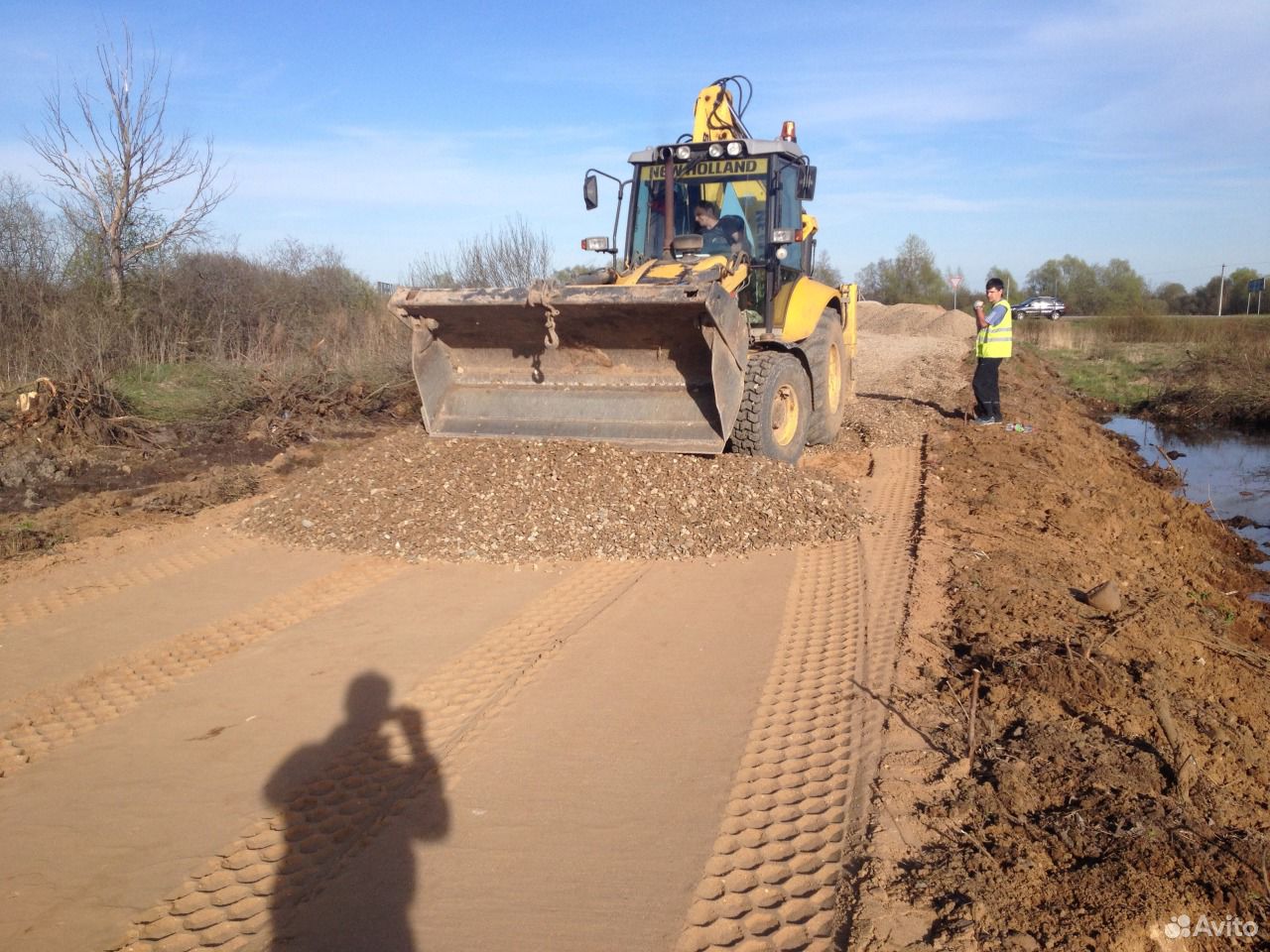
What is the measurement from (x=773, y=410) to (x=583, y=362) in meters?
1.74

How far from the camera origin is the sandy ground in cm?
286

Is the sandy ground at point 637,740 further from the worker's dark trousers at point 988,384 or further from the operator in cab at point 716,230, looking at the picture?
the worker's dark trousers at point 988,384

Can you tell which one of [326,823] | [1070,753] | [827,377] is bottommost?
[326,823]

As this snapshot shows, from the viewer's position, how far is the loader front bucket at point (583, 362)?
24.0 ft

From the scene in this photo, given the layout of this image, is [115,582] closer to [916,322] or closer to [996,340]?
[996,340]

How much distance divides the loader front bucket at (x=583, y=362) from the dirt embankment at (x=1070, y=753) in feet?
7.10

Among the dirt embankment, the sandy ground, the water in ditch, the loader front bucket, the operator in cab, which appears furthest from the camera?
the water in ditch

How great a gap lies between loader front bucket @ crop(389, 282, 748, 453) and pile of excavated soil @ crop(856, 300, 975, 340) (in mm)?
28061

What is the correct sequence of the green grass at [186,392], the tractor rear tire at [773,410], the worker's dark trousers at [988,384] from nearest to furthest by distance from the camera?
the tractor rear tire at [773,410], the worker's dark trousers at [988,384], the green grass at [186,392]

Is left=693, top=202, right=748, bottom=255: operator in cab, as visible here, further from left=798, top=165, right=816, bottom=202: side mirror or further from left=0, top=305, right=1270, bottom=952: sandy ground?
left=0, top=305, right=1270, bottom=952: sandy ground

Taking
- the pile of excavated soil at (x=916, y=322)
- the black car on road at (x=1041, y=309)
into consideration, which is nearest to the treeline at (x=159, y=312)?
the pile of excavated soil at (x=916, y=322)

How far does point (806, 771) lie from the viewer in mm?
3652

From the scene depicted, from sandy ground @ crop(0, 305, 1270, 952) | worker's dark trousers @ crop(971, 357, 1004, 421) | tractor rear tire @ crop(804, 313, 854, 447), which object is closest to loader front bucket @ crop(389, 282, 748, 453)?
sandy ground @ crop(0, 305, 1270, 952)

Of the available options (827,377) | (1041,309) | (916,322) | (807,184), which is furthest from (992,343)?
(1041,309)
